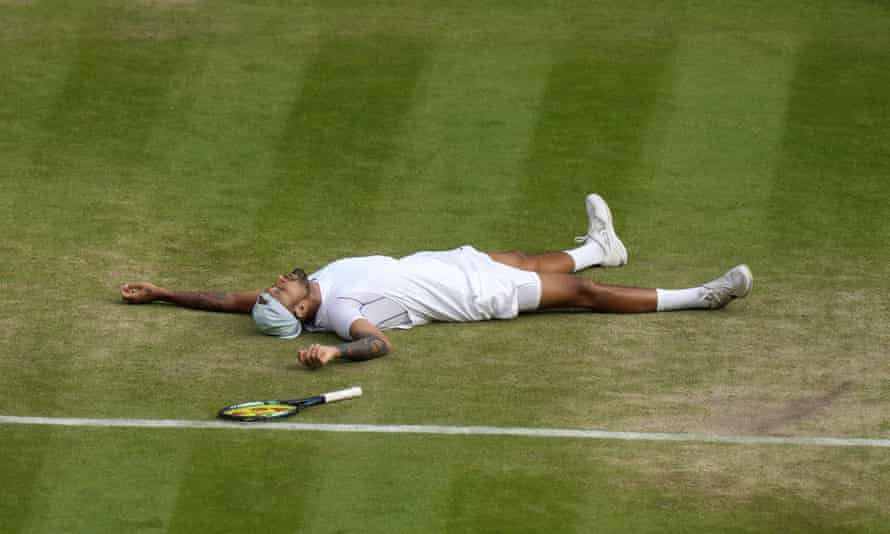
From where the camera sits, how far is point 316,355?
31.8ft

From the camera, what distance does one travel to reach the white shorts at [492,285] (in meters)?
10.7

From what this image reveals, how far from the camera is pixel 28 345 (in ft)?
33.9

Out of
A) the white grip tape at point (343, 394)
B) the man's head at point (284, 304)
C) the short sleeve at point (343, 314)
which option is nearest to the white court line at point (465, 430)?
the white grip tape at point (343, 394)

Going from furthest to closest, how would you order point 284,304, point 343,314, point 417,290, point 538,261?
point 538,261 < point 417,290 < point 284,304 < point 343,314

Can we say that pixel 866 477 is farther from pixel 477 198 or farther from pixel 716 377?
pixel 477 198

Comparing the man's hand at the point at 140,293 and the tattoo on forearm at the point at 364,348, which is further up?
the man's hand at the point at 140,293

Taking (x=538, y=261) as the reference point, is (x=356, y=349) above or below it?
below

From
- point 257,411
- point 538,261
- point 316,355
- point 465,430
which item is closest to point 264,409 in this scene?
point 257,411

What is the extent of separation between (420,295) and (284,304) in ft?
2.85

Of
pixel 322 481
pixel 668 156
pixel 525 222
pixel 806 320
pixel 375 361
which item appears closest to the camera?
pixel 322 481

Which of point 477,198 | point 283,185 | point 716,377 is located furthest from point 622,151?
point 716,377

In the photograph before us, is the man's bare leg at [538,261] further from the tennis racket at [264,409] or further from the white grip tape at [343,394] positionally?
the tennis racket at [264,409]

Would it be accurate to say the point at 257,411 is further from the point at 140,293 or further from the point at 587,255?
the point at 587,255

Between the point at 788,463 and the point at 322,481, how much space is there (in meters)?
2.39
